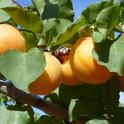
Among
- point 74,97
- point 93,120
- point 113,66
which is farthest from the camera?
point 74,97

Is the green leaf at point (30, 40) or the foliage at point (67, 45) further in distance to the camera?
the green leaf at point (30, 40)

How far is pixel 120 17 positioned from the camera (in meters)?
1.22

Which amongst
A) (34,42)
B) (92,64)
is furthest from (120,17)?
(34,42)

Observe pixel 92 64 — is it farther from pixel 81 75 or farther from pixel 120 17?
pixel 120 17

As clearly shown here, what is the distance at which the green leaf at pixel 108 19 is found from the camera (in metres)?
1.20

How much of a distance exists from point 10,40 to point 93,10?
9.5 inches

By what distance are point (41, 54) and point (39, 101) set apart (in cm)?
17

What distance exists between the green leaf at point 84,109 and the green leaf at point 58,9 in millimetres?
243

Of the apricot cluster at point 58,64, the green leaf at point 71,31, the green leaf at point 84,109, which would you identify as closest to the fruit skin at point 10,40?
the apricot cluster at point 58,64

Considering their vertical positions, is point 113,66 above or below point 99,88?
above

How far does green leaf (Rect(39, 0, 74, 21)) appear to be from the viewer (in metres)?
1.36

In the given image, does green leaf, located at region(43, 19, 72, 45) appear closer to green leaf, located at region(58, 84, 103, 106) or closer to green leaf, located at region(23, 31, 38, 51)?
green leaf, located at region(23, 31, 38, 51)

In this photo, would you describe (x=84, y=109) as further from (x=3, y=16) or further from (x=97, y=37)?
(x=3, y=16)

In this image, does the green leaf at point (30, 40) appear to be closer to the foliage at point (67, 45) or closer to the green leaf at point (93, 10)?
the foliage at point (67, 45)
